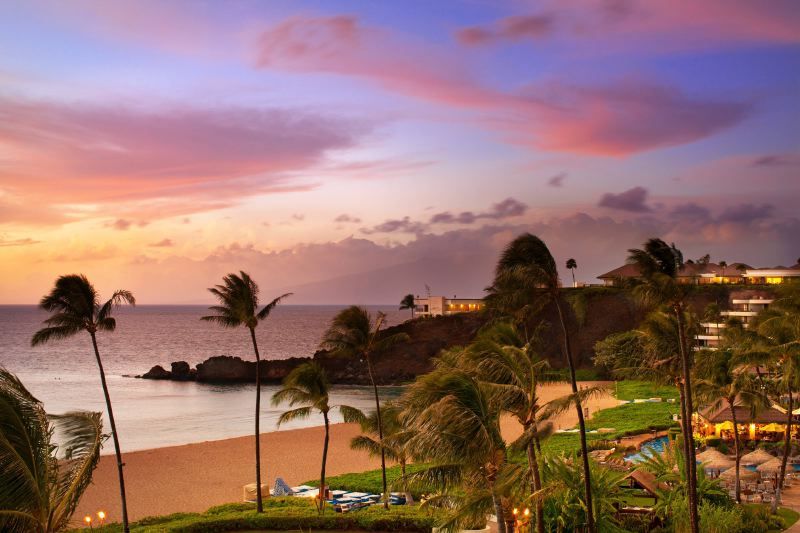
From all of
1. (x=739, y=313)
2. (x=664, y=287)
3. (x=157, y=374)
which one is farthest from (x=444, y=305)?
(x=664, y=287)

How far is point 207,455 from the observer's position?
151ft

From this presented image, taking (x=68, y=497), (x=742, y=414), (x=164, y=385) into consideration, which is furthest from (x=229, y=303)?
(x=164, y=385)

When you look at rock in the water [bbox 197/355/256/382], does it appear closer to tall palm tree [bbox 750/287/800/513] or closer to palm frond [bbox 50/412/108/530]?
tall palm tree [bbox 750/287/800/513]

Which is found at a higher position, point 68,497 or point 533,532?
point 68,497

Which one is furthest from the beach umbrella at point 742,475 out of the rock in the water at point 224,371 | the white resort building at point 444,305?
the white resort building at point 444,305

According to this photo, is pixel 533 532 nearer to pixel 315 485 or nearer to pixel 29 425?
pixel 29 425

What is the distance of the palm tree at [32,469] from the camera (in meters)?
9.61

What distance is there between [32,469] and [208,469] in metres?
32.9

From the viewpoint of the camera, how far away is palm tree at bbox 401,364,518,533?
48.6 ft

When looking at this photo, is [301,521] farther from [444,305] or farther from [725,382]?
[444,305]

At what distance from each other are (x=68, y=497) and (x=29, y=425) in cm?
116

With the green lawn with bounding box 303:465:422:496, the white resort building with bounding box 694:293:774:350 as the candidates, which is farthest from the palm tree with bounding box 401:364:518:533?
the white resort building with bounding box 694:293:774:350

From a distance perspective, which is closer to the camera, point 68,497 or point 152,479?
point 68,497

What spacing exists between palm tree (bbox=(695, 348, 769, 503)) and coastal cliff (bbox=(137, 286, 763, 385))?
6171cm
